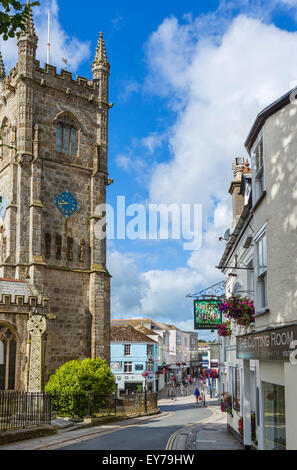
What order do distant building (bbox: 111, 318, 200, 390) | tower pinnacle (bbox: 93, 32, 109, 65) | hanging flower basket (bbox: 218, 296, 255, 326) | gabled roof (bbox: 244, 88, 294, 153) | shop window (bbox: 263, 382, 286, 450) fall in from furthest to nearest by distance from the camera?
distant building (bbox: 111, 318, 200, 390) < tower pinnacle (bbox: 93, 32, 109, 65) < hanging flower basket (bbox: 218, 296, 255, 326) < gabled roof (bbox: 244, 88, 294, 153) < shop window (bbox: 263, 382, 286, 450)

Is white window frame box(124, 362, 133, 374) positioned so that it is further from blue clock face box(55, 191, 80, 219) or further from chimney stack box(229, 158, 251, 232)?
chimney stack box(229, 158, 251, 232)

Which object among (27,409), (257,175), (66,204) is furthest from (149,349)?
(257,175)

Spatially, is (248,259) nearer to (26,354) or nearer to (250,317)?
(250,317)

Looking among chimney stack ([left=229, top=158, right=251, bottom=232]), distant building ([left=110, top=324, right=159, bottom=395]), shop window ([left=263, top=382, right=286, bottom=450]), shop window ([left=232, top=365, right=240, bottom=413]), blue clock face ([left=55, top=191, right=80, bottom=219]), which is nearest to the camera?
shop window ([left=263, top=382, right=286, bottom=450])

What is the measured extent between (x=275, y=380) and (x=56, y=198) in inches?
1064

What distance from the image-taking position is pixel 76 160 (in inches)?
1483

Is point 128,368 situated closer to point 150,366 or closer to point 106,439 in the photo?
point 150,366

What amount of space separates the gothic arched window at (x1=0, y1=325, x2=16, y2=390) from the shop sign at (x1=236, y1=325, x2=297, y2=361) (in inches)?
640

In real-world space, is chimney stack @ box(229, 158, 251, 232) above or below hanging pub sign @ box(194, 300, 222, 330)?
above

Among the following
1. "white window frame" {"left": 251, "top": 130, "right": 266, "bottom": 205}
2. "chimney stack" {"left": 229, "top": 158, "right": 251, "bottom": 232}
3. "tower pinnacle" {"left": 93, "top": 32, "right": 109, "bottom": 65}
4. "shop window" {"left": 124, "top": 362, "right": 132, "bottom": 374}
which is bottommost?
"shop window" {"left": 124, "top": 362, "right": 132, "bottom": 374}

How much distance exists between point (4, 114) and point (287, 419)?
110 ft

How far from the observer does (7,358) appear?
26391 millimetres

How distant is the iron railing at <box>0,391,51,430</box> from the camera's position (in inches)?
805

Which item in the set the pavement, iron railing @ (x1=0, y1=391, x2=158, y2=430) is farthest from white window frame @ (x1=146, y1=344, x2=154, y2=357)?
the pavement
